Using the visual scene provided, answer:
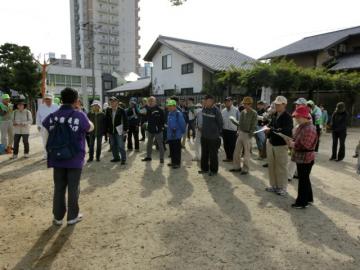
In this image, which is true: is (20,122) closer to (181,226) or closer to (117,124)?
(117,124)

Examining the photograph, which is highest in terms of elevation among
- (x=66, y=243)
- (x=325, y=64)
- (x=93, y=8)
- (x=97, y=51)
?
(x=93, y=8)

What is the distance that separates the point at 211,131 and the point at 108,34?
77439 millimetres

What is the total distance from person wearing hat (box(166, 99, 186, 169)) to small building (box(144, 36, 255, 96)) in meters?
14.4

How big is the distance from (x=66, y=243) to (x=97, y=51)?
258ft

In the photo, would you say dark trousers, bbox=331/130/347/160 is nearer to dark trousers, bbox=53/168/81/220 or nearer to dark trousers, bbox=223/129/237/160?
dark trousers, bbox=223/129/237/160

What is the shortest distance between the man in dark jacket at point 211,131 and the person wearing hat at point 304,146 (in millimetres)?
2016

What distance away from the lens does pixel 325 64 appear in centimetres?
2402

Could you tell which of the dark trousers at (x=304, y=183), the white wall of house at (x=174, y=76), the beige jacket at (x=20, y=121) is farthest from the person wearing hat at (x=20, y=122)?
the white wall of house at (x=174, y=76)

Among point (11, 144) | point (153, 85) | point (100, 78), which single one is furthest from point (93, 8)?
point (11, 144)

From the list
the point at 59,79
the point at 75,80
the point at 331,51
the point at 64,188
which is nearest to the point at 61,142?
the point at 64,188

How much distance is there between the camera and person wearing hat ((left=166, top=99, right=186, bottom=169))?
711cm

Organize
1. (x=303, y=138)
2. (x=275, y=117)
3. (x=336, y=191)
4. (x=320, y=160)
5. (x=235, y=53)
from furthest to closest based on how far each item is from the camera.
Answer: (x=235, y=53)
(x=320, y=160)
(x=336, y=191)
(x=275, y=117)
(x=303, y=138)

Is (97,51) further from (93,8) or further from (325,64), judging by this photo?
(325,64)

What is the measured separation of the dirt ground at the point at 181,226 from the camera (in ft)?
10.3
